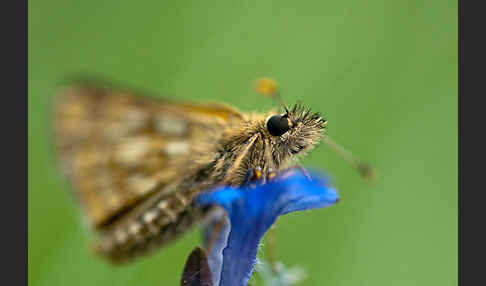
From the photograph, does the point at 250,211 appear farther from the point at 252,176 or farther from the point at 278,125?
the point at 278,125

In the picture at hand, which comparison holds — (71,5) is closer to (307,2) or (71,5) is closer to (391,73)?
(307,2)

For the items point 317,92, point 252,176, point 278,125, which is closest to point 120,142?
point 252,176

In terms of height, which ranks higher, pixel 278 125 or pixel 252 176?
pixel 278 125

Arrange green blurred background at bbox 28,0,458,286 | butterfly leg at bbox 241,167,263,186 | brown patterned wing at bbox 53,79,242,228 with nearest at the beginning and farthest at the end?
brown patterned wing at bbox 53,79,242,228 → butterfly leg at bbox 241,167,263,186 → green blurred background at bbox 28,0,458,286

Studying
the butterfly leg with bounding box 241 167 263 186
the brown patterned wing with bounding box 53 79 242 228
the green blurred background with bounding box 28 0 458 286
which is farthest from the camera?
the green blurred background with bounding box 28 0 458 286

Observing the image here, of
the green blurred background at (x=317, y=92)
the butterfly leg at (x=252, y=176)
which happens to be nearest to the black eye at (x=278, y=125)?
the butterfly leg at (x=252, y=176)

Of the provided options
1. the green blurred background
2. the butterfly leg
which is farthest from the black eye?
the green blurred background

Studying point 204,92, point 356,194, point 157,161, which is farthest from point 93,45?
point 157,161

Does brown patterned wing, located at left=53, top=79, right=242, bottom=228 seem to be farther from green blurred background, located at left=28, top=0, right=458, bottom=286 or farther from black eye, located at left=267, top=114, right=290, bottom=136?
green blurred background, located at left=28, top=0, right=458, bottom=286
